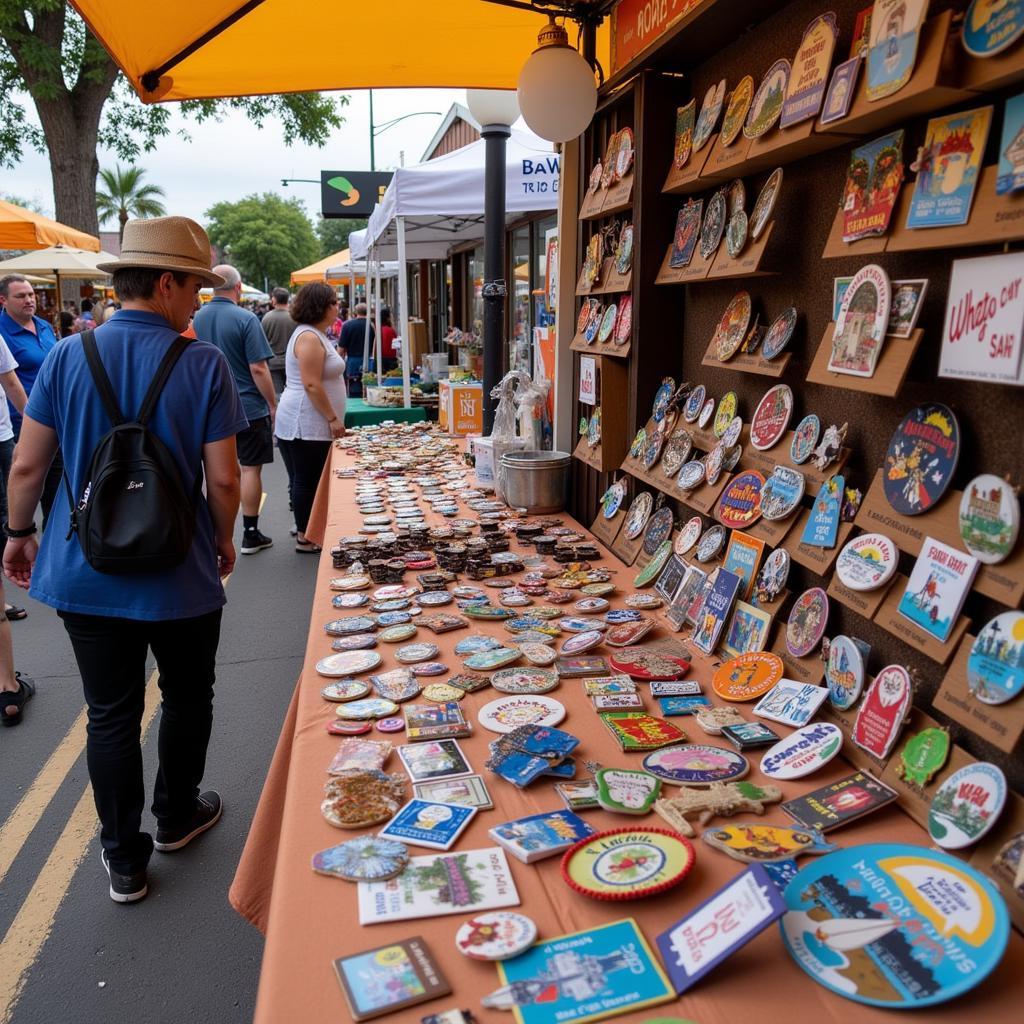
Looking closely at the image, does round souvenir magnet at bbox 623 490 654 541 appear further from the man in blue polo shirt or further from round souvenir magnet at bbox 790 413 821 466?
the man in blue polo shirt

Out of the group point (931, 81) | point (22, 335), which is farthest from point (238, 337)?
point (931, 81)

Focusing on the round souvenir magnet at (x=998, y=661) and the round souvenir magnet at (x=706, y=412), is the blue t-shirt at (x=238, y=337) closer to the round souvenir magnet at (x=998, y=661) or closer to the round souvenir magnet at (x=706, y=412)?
the round souvenir magnet at (x=706, y=412)

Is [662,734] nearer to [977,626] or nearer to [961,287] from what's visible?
[977,626]

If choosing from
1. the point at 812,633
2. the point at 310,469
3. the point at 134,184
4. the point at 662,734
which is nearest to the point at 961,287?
the point at 812,633

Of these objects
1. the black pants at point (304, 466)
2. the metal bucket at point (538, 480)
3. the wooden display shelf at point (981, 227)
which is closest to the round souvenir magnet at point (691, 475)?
the wooden display shelf at point (981, 227)

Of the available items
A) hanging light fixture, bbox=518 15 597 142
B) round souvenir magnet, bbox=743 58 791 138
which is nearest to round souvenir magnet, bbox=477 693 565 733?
round souvenir magnet, bbox=743 58 791 138

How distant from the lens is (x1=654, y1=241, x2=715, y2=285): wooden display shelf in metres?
2.11

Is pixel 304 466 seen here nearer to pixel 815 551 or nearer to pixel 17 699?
pixel 17 699

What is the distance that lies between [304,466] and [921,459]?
4.44 meters

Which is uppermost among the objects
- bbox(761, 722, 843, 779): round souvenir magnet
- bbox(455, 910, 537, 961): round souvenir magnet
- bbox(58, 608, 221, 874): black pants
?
bbox(761, 722, 843, 779): round souvenir magnet

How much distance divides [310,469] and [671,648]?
3.82 meters

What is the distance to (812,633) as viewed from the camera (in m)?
1.63

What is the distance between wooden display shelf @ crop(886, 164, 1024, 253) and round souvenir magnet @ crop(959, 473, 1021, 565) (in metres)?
0.34

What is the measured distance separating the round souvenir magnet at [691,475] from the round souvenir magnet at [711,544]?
13 cm
